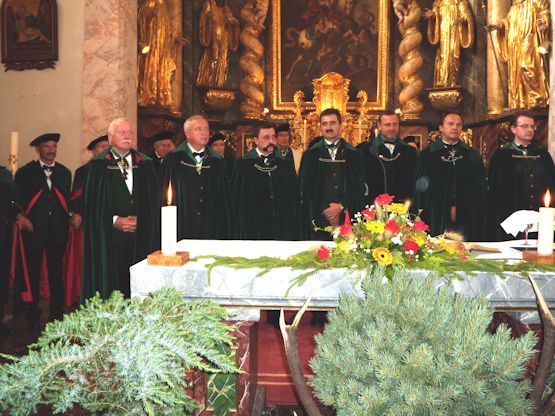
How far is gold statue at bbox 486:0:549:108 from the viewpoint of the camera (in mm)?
10242

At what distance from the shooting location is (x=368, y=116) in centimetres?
1346

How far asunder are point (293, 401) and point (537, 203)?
397 cm

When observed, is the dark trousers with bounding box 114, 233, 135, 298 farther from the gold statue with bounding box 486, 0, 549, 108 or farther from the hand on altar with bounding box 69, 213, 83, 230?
the gold statue with bounding box 486, 0, 549, 108

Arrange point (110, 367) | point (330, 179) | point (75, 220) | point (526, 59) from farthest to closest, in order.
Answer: point (526, 59) < point (75, 220) < point (330, 179) < point (110, 367)

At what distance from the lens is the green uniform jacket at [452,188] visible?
21.0 ft

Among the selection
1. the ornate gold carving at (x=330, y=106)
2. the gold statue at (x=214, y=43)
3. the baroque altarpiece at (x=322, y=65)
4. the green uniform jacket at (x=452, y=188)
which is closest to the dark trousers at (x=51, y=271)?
the green uniform jacket at (x=452, y=188)

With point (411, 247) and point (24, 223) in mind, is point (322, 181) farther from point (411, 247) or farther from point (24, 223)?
point (411, 247)

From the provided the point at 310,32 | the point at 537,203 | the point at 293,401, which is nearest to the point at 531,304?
the point at 293,401

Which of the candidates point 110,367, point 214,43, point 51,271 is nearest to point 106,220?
point 51,271

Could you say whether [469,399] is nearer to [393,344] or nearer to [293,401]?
[393,344]

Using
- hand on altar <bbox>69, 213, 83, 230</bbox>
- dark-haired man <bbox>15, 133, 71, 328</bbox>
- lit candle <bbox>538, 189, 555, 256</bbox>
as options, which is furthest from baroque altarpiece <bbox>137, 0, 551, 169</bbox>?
lit candle <bbox>538, 189, 555, 256</bbox>

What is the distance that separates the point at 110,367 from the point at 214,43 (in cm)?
1271

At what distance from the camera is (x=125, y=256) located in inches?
207

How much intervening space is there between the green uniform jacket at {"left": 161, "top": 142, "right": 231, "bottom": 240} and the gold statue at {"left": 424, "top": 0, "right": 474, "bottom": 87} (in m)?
8.57
